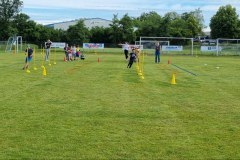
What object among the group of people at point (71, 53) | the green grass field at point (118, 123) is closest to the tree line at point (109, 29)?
the group of people at point (71, 53)

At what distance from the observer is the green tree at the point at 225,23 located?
85.4m

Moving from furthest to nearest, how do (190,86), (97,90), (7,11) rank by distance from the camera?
(7,11) → (190,86) → (97,90)

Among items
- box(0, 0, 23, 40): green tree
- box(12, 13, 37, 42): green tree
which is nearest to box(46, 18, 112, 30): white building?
box(0, 0, 23, 40): green tree

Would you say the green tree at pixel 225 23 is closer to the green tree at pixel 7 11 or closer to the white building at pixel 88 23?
the white building at pixel 88 23

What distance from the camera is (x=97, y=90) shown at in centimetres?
1429

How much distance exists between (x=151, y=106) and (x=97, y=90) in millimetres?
3643

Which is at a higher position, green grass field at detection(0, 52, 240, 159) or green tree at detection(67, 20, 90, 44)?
green tree at detection(67, 20, 90, 44)

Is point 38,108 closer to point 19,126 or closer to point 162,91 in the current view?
point 19,126

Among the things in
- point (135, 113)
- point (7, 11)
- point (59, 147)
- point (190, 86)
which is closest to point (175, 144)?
point (59, 147)

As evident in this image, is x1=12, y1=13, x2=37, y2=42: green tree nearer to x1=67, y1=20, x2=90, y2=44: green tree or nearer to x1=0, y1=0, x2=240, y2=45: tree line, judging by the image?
x1=0, y1=0, x2=240, y2=45: tree line

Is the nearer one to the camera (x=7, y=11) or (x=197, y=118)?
(x=197, y=118)

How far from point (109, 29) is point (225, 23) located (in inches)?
998

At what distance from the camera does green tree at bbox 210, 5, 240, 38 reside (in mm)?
85431

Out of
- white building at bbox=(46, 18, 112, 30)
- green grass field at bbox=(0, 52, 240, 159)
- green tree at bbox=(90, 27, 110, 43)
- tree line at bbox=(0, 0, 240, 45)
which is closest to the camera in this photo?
green grass field at bbox=(0, 52, 240, 159)
